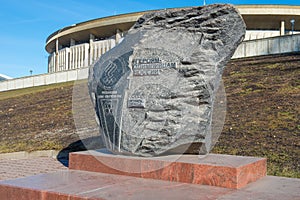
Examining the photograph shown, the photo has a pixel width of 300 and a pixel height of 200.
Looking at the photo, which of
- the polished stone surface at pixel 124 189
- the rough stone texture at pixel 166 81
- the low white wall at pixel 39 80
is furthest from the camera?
the low white wall at pixel 39 80

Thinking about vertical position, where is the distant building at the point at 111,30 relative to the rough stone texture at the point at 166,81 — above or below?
above

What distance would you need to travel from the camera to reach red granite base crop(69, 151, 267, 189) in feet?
13.8

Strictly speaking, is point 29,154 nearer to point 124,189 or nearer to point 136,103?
point 136,103

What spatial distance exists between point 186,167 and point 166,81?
1.18 metres

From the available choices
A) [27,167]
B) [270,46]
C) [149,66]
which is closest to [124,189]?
[149,66]

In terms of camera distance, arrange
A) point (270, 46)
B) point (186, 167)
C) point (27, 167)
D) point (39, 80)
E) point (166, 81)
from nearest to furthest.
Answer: point (186, 167) → point (166, 81) → point (27, 167) → point (270, 46) → point (39, 80)

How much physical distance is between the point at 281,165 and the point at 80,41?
30.8 m

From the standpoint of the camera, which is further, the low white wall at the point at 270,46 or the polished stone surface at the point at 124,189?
the low white wall at the point at 270,46

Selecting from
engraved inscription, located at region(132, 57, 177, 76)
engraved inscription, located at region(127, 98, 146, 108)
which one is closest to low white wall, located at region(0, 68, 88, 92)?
engraved inscription, located at region(132, 57, 177, 76)

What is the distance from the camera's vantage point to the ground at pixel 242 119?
6465 mm

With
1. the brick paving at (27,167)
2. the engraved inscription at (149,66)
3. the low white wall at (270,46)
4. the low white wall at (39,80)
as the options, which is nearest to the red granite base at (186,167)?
the engraved inscription at (149,66)

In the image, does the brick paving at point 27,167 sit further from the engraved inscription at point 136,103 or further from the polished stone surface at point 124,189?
the engraved inscription at point 136,103

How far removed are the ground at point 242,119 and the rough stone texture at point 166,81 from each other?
65 centimetres

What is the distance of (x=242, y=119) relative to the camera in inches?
328
